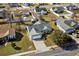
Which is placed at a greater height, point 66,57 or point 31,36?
point 31,36

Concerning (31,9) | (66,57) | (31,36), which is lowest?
(66,57)

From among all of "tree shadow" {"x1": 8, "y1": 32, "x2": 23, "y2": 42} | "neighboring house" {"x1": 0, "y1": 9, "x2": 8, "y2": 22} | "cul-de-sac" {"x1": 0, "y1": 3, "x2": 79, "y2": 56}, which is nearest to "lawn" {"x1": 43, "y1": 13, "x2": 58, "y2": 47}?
"cul-de-sac" {"x1": 0, "y1": 3, "x2": 79, "y2": 56}

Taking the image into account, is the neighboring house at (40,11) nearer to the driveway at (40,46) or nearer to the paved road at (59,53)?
the driveway at (40,46)

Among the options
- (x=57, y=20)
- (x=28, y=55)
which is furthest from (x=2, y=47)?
(x=57, y=20)

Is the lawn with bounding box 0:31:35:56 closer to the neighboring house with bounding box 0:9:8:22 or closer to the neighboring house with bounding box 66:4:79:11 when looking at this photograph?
the neighboring house with bounding box 0:9:8:22

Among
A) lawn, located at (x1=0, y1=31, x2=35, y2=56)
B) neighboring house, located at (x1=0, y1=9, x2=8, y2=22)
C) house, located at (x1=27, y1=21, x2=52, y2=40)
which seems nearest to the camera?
lawn, located at (x1=0, y1=31, x2=35, y2=56)

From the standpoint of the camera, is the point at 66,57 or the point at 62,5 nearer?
the point at 66,57

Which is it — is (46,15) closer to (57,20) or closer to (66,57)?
(57,20)
